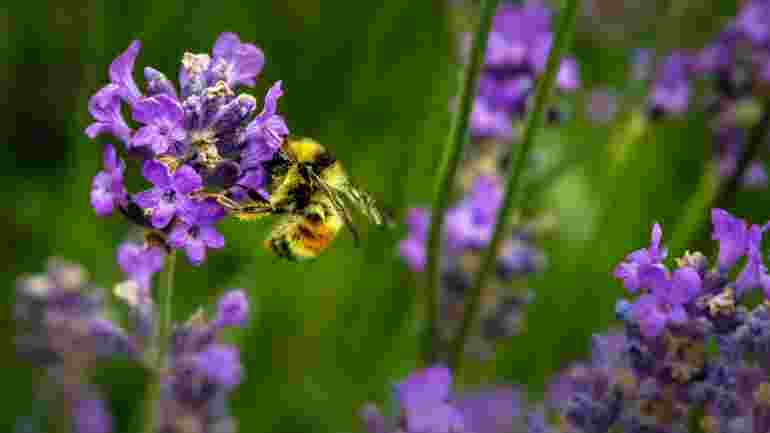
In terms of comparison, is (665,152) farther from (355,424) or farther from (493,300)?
(355,424)

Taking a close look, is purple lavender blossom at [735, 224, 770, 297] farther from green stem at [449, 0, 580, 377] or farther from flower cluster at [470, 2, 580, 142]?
flower cluster at [470, 2, 580, 142]

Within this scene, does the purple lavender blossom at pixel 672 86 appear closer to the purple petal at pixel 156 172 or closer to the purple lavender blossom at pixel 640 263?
the purple lavender blossom at pixel 640 263

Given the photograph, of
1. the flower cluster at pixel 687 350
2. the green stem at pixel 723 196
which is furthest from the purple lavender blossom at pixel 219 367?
the green stem at pixel 723 196

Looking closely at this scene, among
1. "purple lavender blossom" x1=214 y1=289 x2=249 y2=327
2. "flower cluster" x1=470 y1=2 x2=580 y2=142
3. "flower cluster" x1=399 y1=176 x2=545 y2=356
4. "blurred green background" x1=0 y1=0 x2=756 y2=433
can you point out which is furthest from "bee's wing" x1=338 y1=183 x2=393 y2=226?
"blurred green background" x1=0 y1=0 x2=756 y2=433

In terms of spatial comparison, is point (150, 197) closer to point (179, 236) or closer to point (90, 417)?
point (179, 236)

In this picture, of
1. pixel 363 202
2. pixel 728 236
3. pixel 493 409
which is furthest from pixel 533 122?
pixel 493 409
